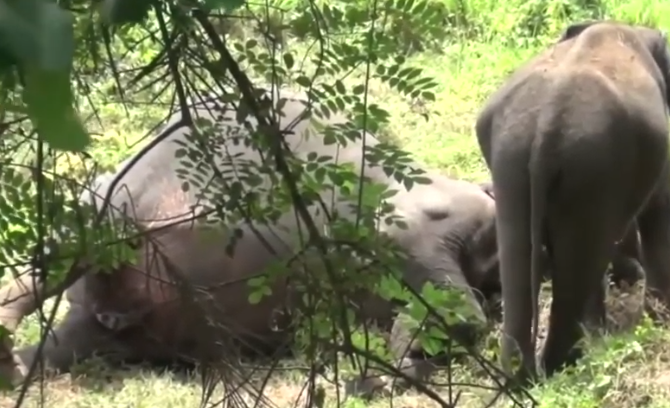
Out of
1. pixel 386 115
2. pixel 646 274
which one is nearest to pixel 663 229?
pixel 646 274

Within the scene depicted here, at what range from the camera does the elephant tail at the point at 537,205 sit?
6.21 feet

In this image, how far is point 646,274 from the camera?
2352 millimetres

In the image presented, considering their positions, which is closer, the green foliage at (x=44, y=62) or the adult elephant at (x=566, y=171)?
the green foliage at (x=44, y=62)

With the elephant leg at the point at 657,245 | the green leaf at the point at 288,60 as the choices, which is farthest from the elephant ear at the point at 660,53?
the green leaf at the point at 288,60

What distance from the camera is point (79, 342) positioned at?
2.18m

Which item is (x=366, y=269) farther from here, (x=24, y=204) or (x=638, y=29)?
(x=638, y=29)

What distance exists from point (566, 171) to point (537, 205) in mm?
74

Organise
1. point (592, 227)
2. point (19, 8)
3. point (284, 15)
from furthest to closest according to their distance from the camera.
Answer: point (592, 227), point (284, 15), point (19, 8)

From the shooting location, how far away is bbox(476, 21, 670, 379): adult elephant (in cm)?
190

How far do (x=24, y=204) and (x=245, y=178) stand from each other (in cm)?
19

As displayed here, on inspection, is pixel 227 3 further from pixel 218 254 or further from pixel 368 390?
pixel 218 254

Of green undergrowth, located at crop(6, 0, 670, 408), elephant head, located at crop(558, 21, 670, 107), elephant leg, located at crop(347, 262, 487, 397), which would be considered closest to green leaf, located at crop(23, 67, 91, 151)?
green undergrowth, located at crop(6, 0, 670, 408)

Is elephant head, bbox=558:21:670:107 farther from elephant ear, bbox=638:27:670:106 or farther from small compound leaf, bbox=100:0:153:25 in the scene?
small compound leaf, bbox=100:0:153:25

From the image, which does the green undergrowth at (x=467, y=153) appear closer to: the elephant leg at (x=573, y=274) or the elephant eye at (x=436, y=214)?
the elephant leg at (x=573, y=274)
